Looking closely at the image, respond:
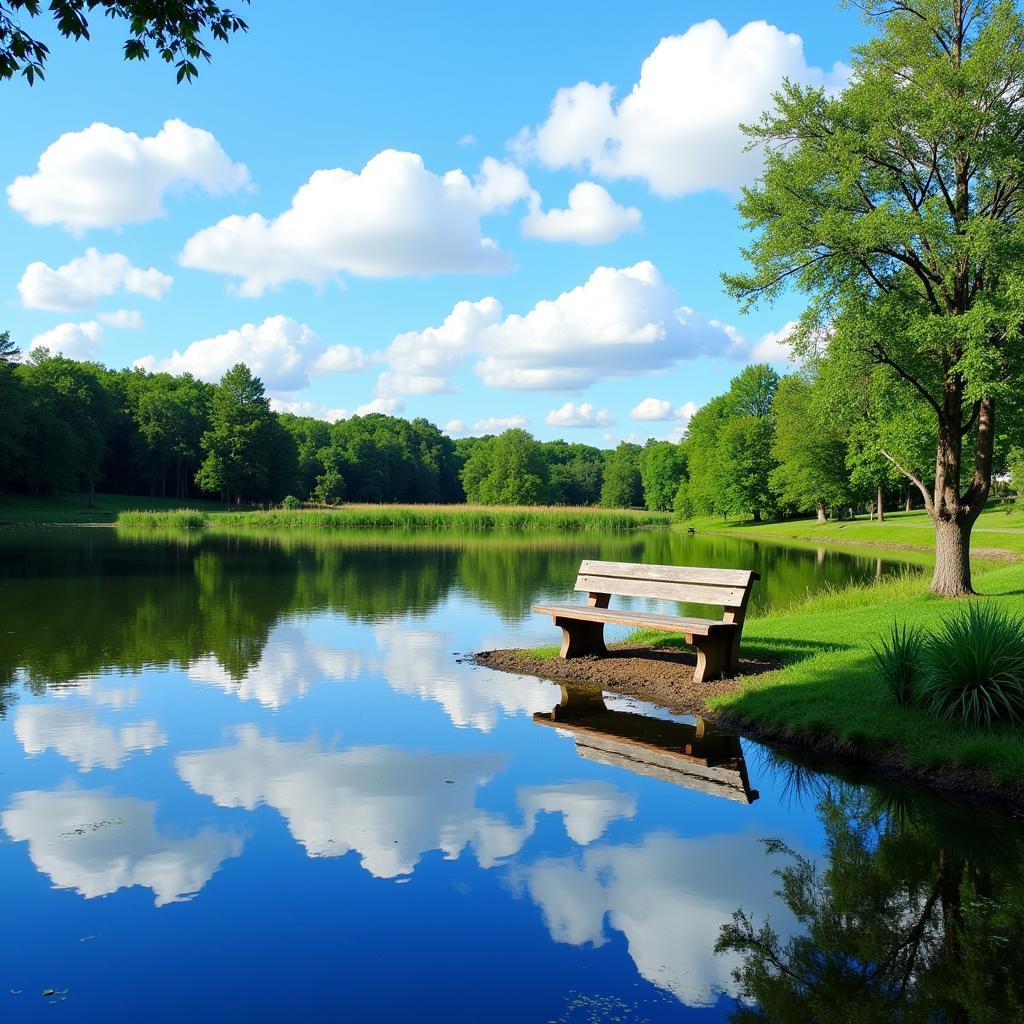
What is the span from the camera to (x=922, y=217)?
16.0 meters

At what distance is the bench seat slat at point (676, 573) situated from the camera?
10680 millimetres

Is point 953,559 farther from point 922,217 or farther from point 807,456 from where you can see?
point 807,456

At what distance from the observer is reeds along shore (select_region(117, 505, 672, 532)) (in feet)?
194

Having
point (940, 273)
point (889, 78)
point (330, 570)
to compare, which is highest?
point (889, 78)

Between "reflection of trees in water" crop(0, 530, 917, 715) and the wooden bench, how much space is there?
4992 mm

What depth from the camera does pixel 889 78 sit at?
1717 cm

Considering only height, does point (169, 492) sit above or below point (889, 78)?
below

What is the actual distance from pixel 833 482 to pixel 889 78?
48343 millimetres

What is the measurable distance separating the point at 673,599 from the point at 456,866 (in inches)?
228

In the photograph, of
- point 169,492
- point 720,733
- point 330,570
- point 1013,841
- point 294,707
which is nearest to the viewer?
point 1013,841

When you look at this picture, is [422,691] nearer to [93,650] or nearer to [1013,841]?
[93,650]

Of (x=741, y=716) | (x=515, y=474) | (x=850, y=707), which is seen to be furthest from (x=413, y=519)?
(x=515, y=474)

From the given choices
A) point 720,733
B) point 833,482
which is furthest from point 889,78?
point 833,482

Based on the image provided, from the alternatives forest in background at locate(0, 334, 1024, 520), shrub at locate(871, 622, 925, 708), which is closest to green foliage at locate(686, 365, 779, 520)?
forest in background at locate(0, 334, 1024, 520)
